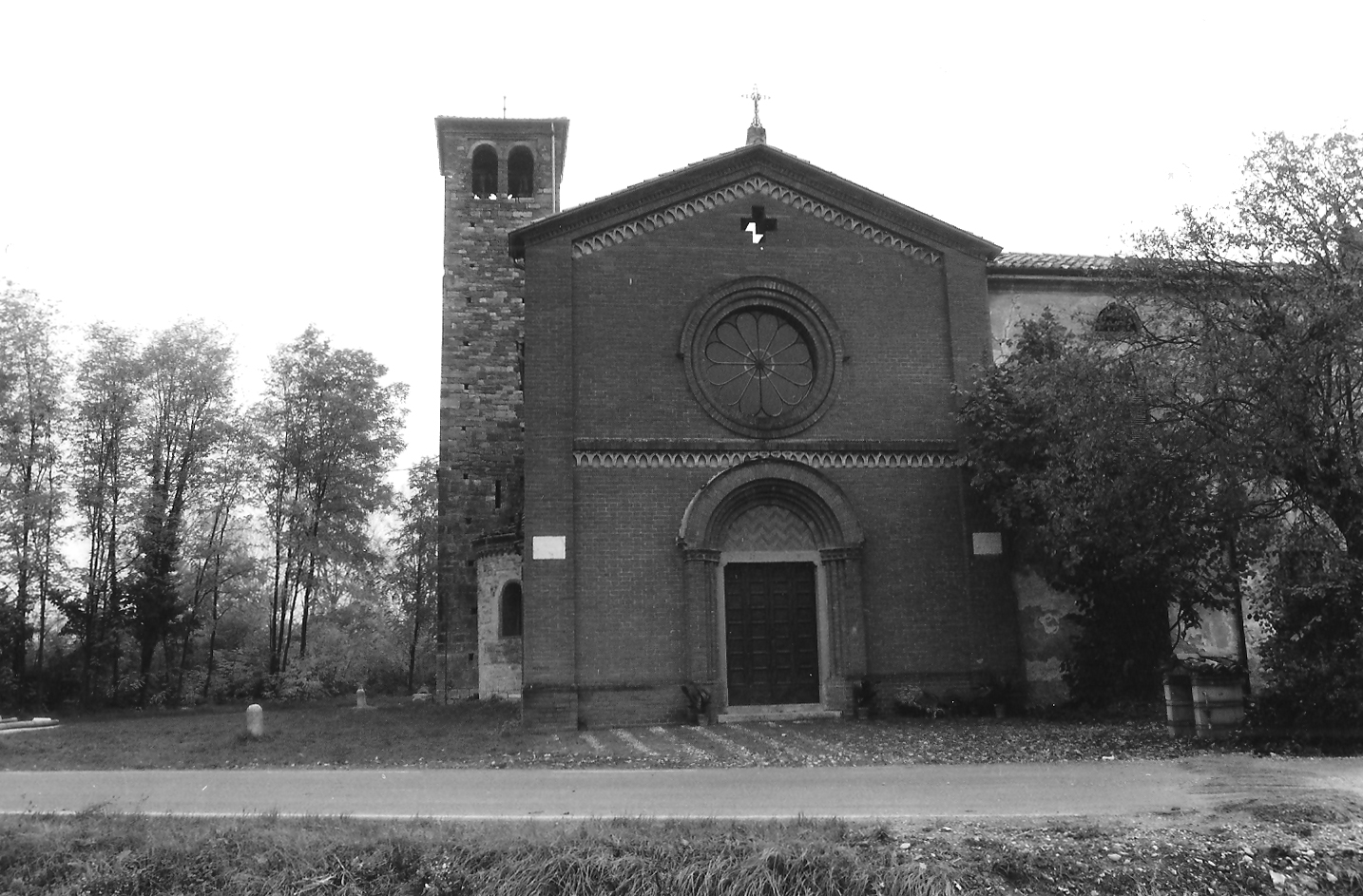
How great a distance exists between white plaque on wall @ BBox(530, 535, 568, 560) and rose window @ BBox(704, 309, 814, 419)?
3791 mm

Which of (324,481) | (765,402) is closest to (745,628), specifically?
(765,402)

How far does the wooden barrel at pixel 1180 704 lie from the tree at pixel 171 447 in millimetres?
26287

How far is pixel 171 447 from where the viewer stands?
99.9 feet

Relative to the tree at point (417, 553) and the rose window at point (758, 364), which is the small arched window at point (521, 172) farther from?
the tree at point (417, 553)

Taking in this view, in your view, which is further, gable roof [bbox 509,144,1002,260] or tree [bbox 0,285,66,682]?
tree [bbox 0,285,66,682]

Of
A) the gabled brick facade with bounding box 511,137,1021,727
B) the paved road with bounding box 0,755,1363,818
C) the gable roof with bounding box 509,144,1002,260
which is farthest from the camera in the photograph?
the gable roof with bounding box 509,144,1002,260

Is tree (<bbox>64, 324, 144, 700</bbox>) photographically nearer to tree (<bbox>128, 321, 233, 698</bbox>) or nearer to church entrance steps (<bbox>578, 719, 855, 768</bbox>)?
tree (<bbox>128, 321, 233, 698</bbox>)

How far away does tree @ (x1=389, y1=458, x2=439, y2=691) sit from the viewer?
42.3 meters

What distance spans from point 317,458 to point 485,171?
36.3 feet

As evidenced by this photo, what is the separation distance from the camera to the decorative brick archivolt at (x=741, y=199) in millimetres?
18078

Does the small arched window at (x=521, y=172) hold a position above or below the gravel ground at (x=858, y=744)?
above

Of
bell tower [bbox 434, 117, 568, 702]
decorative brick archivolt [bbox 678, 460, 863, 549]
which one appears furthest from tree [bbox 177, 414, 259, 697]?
decorative brick archivolt [bbox 678, 460, 863, 549]

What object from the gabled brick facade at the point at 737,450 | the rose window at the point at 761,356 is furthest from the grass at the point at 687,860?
the rose window at the point at 761,356

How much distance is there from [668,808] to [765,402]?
34.2ft
